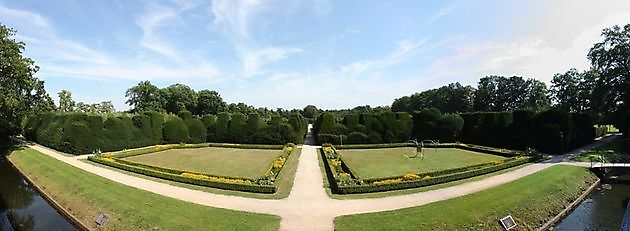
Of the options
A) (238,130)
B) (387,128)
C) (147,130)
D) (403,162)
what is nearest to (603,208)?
(403,162)

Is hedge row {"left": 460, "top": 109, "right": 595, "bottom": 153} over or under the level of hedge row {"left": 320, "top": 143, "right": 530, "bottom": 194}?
over

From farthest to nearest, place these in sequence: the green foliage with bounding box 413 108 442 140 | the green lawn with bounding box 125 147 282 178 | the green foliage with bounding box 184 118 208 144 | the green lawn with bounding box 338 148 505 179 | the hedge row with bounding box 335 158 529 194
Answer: the green foliage with bounding box 184 118 208 144, the green foliage with bounding box 413 108 442 140, the green lawn with bounding box 125 147 282 178, the green lawn with bounding box 338 148 505 179, the hedge row with bounding box 335 158 529 194

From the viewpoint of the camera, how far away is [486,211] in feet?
45.8

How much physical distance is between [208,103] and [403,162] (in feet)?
209

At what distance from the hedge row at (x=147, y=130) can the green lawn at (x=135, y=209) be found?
1350 centimetres

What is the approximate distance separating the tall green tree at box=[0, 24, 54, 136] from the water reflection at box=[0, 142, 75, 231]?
7.50 meters

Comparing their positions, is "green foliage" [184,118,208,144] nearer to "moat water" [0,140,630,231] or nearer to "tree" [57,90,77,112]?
"moat water" [0,140,630,231]

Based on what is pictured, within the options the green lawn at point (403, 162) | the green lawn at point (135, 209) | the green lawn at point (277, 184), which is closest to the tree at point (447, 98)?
the green lawn at point (403, 162)

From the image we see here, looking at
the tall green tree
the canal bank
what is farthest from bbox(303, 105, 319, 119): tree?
the canal bank

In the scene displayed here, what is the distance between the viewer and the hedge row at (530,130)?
108ft

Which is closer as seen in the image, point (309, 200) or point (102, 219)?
point (102, 219)

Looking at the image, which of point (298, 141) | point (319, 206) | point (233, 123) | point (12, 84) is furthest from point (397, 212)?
point (12, 84)

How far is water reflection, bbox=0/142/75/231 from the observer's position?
14977 mm

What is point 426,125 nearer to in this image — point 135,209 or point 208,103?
point 135,209
